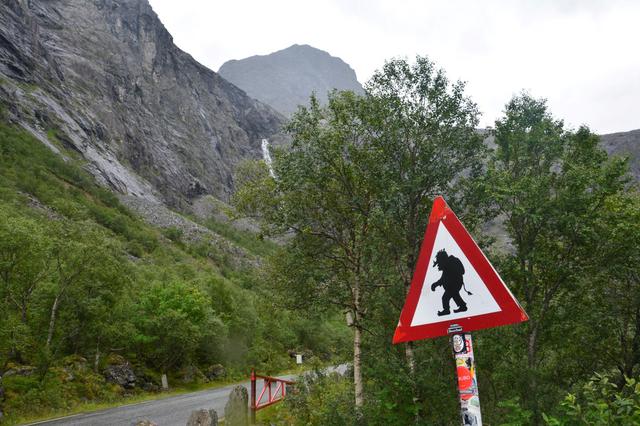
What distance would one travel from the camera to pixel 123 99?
110000 millimetres

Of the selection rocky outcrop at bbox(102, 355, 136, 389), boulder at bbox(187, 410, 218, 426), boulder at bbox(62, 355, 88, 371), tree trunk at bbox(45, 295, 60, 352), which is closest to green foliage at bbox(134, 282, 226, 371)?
rocky outcrop at bbox(102, 355, 136, 389)

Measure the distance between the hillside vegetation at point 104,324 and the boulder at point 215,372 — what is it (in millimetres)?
88

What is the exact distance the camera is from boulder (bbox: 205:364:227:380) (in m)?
31.5

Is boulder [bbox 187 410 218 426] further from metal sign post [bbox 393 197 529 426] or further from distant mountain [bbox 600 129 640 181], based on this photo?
distant mountain [bbox 600 129 640 181]

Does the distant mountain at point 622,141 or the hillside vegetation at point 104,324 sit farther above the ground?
the distant mountain at point 622,141

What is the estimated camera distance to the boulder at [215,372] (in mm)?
31536

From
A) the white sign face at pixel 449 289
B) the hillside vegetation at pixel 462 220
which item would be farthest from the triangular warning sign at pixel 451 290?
the hillside vegetation at pixel 462 220

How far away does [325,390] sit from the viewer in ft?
41.9

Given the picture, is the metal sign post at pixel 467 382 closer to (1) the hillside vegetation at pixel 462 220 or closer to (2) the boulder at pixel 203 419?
(1) the hillside vegetation at pixel 462 220

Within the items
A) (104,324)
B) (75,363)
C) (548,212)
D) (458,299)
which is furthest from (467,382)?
(75,363)

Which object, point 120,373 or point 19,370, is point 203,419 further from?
point 120,373

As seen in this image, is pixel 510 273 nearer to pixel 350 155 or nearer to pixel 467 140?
pixel 467 140

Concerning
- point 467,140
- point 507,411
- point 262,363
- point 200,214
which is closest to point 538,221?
point 467,140

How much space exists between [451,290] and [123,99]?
12078 cm
